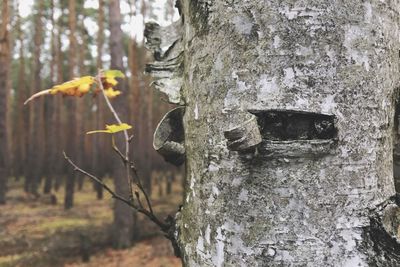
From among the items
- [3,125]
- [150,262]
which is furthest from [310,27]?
A: [3,125]

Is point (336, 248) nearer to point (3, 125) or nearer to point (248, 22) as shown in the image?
point (248, 22)

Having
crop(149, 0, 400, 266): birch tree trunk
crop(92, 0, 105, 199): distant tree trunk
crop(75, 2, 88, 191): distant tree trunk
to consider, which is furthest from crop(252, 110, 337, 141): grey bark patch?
crop(92, 0, 105, 199): distant tree trunk

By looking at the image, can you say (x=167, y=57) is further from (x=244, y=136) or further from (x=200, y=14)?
(x=244, y=136)

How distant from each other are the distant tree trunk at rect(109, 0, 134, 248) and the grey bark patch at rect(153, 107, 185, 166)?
7973mm

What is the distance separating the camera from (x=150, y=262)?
27.0 ft

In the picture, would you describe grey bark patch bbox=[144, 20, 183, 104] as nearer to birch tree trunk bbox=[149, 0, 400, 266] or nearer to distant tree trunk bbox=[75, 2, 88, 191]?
birch tree trunk bbox=[149, 0, 400, 266]

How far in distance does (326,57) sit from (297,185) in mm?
197

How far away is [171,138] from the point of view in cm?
83

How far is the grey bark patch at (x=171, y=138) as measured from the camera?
777 millimetres

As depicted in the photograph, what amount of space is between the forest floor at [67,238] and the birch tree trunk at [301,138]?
7.86 meters

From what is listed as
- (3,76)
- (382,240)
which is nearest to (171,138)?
(382,240)

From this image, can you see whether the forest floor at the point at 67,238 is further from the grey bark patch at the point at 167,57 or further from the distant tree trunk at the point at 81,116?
the grey bark patch at the point at 167,57

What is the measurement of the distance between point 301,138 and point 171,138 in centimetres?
30

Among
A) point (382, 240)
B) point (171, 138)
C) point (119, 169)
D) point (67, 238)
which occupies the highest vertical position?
point (171, 138)
